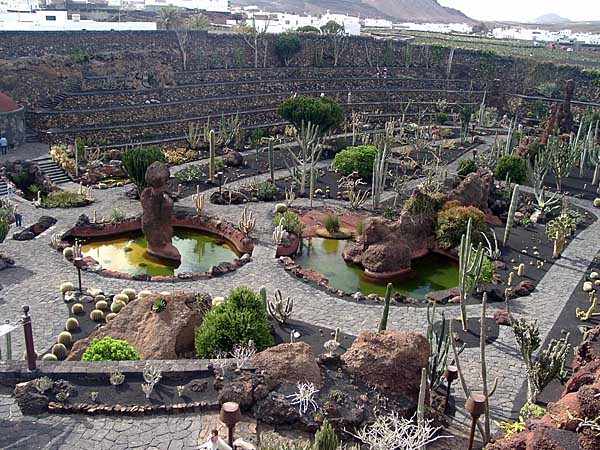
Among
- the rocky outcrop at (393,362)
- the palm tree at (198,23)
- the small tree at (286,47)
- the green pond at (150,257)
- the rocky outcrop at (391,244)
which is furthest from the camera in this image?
the palm tree at (198,23)

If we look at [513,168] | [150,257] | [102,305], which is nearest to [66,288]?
[102,305]

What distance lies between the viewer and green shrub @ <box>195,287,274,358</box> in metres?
12.8

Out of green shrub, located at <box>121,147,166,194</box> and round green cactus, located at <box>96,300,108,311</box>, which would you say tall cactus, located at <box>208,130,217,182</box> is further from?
round green cactus, located at <box>96,300,108,311</box>

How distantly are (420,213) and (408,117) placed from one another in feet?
74.6

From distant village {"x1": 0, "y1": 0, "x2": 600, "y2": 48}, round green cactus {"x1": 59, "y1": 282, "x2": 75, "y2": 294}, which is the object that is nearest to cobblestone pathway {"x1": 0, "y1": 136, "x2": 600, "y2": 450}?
round green cactus {"x1": 59, "y1": 282, "x2": 75, "y2": 294}

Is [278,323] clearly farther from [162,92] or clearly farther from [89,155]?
[162,92]

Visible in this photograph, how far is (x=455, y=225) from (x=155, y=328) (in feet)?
36.4

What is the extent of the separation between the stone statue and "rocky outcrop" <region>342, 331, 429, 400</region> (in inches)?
369

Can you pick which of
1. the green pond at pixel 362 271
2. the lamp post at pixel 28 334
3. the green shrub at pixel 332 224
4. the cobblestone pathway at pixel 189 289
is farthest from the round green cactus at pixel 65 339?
the green shrub at pixel 332 224

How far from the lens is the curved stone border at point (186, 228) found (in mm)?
17609

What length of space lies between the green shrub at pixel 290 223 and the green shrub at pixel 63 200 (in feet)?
24.9

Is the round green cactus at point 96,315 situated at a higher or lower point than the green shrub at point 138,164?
lower

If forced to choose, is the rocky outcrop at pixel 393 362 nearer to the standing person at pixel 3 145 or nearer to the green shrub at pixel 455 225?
the green shrub at pixel 455 225

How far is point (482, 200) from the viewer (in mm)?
23531
